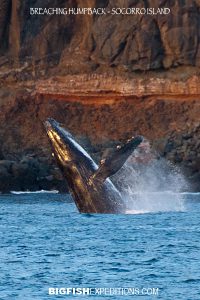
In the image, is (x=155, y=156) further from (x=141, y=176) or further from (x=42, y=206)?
(x=42, y=206)

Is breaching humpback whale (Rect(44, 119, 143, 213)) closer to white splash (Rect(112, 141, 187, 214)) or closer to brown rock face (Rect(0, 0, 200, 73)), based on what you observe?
white splash (Rect(112, 141, 187, 214))

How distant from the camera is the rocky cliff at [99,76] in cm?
7525

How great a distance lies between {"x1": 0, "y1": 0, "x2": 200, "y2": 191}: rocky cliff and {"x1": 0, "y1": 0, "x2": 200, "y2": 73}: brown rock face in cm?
5

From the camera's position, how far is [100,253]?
32438 millimetres

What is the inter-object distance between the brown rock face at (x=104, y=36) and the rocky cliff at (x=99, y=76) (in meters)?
0.05

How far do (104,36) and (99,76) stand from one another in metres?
2.80

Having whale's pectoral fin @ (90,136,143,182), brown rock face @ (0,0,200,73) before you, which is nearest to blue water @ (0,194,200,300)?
whale's pectoral fin @ (90,136,143,182)

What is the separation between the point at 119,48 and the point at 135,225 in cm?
3901

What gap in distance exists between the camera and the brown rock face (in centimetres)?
7538

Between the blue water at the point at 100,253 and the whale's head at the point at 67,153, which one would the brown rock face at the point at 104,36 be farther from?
the whale's head at the point at 67,153

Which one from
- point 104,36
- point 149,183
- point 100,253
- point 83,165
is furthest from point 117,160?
point 104,36

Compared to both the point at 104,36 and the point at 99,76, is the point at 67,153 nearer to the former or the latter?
the point at 104,36

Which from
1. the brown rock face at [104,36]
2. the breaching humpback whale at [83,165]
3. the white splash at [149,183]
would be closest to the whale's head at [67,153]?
the breaching humpback whale at [83,165]

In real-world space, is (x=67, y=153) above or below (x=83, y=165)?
above
